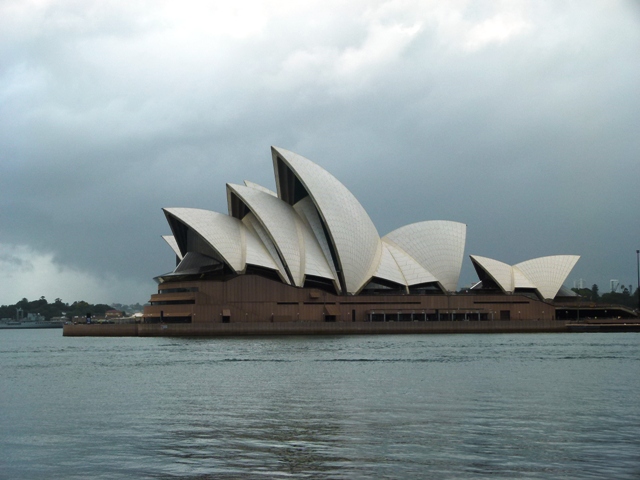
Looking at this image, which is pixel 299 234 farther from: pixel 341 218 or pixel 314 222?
pixel 341 218

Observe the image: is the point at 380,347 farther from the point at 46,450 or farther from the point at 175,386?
the point at 46,450

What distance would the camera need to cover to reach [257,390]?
27828 mm

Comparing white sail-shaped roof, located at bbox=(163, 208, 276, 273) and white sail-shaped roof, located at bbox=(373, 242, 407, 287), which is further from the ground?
white sail-shaped roof, located at bbox=(163, 208, 276, 273)

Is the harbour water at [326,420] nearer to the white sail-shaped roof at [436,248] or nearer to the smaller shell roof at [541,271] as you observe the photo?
the white sail-shaped roof at [436,248]

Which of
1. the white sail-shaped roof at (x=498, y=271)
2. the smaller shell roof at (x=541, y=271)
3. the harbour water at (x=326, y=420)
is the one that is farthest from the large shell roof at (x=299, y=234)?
the harbour water at (x=326, y=420)

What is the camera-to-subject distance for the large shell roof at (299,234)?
70312 mm

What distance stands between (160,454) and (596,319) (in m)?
73.5

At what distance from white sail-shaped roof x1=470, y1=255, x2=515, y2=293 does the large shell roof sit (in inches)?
277

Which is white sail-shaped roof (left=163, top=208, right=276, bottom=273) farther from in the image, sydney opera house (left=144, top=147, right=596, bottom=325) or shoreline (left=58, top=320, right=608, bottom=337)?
shoreline (left=58, top=320, right=608, bottom=337)

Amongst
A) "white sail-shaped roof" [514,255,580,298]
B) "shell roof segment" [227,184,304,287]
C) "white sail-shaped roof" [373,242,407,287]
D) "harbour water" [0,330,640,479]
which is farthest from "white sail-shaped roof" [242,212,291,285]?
"harbour water" [0,330,640,479]

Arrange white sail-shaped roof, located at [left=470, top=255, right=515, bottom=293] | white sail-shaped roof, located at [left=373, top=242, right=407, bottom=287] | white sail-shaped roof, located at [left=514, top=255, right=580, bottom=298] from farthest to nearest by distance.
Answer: white sail-shaped roof, located at [left=514, top=255, right=580, bottom=298]
white sail-shaped roof, located at [left=470, top=255, right=515, bottom=293]
white sail-shaped roof, located at [left=373, top=242, right=407, bottom=287]

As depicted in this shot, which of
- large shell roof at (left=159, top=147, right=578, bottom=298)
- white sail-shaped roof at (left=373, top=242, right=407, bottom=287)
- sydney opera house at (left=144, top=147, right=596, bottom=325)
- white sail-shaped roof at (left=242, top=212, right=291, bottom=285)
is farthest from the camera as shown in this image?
white sail-shaped roof at (left=373, top=242, right=407, bottom=287)

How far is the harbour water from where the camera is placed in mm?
14883

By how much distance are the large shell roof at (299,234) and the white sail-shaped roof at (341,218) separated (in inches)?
3.0
